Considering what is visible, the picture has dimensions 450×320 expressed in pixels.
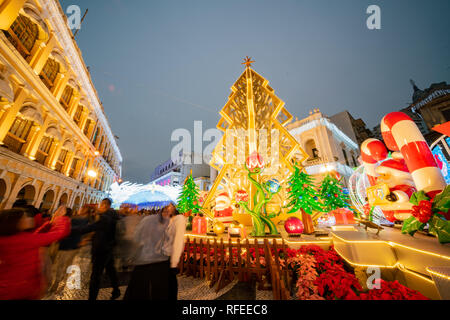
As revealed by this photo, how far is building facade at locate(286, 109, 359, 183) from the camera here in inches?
768

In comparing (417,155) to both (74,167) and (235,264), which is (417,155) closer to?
(235,264)

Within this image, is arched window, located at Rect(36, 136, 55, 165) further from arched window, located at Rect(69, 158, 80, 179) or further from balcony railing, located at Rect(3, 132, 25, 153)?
arched window, located at Rect(69, 158, 80, 179)

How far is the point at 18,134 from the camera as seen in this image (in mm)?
10320

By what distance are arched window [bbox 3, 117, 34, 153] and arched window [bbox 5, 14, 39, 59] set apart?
13.9 feet

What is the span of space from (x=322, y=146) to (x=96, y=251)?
22.9m

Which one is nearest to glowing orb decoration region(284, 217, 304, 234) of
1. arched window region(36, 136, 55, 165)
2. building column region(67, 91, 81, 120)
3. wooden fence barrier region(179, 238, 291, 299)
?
wooden fence barrier region(179, 238, 291, 299)

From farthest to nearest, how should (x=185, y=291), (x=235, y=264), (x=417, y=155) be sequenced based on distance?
1. (x=235, y=264)
2. (x=185, y=291)
3. (x=417, y=155)

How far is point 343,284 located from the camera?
241 cm

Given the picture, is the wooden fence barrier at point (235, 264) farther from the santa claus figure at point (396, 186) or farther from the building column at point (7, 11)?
the building column at point (7, 11)

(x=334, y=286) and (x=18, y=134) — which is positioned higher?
(x=18, y=134)

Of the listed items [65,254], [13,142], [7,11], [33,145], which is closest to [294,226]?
[65,254]

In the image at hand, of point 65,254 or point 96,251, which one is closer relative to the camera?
point 96,251

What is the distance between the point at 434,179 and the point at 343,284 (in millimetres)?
3560
